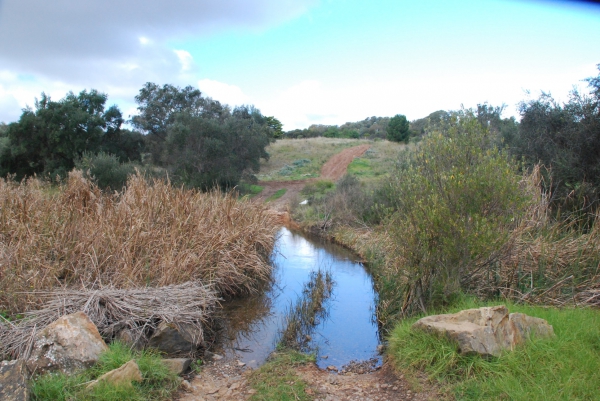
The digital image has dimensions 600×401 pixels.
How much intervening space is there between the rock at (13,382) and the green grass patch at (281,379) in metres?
2.21

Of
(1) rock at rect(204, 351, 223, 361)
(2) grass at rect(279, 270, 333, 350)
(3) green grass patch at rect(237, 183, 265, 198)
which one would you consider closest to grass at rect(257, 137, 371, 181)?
(3) green grass patch at rect(237, 183, 265, 198)

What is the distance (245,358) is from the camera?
6.47 meters

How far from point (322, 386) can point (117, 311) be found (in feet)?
9.42

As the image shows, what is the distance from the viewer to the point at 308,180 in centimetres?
2905

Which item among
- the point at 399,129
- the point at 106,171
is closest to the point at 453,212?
the point at 106,171

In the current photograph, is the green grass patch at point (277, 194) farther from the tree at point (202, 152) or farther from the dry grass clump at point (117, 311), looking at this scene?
the dry grass clump at point (117, 311)

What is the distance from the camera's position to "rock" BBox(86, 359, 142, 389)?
14.4 feet

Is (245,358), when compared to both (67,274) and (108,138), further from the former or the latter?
(108,138)

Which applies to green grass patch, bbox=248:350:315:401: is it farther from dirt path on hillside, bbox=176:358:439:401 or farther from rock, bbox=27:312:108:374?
rock, bbox=27:312:108:374

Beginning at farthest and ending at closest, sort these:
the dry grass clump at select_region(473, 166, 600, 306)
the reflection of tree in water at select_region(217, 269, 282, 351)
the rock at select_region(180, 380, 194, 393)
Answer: the reflection of tree in water at select_region(217, 269, 282, 351) → the dry grass clump at select_region(473, 166, 600, 306) → the rock at select_region(180, 380, 194, 393)

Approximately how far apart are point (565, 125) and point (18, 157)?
2644 cm

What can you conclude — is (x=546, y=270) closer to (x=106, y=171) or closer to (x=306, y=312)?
(x=306, y=312)

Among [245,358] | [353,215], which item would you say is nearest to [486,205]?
[245,358]

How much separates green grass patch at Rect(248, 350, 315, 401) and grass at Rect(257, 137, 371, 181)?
2548cm
